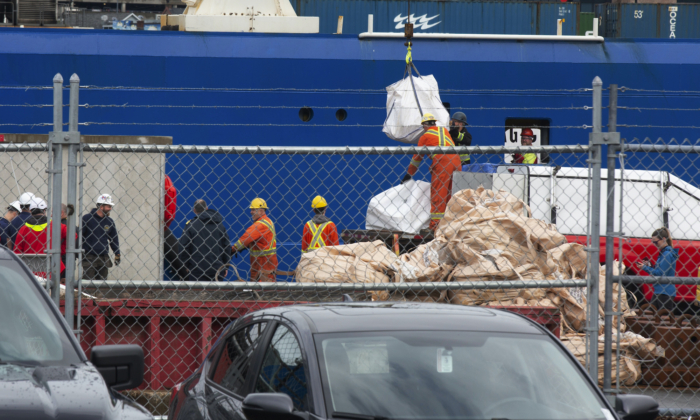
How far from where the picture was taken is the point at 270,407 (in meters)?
3.03

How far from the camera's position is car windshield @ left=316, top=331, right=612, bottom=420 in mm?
3059

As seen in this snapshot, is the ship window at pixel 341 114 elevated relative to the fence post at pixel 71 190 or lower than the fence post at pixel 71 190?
elevated

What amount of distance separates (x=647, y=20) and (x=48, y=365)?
18.7m

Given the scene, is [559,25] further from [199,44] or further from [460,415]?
[460,415]

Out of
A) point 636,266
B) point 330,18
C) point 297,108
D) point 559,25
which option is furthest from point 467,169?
point 330,18

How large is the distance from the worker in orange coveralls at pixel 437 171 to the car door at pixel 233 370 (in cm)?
473

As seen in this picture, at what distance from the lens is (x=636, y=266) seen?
33.6ft

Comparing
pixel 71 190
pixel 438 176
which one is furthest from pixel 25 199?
pixel 438 176

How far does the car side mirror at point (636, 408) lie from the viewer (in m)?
3.30

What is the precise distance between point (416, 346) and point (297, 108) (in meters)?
11.7

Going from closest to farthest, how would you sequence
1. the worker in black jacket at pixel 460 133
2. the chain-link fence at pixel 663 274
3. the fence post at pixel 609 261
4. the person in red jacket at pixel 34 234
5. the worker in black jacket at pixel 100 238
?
1. the fence post at pixel 609 261
2. the chain-link fence at pixel 663 274
3. the person in red jacket at pixel 34 234
4. the worker in black jacket at pixel 100 238
5. the worker in black jacket at pixel 460 133

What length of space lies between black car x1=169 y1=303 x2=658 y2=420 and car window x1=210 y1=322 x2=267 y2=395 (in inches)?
0.4

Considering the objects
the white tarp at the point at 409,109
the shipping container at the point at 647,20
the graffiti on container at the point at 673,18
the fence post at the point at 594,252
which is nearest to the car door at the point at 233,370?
the fence post at the point at 594,252

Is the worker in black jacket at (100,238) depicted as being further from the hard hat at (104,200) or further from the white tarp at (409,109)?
the white tarp at (409,109)
